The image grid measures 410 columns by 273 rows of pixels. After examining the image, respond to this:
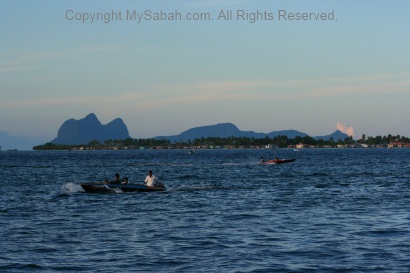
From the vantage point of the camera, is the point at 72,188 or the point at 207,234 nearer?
the point at 207,234

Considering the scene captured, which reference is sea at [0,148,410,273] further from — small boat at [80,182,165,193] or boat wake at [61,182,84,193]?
boat wake at [61,182,84,193]

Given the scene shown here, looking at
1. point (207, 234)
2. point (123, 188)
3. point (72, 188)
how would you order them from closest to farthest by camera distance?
point (207, 234) < point (123, 188) < point (72, 188)

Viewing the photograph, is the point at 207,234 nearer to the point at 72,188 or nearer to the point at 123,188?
the point at 123,188

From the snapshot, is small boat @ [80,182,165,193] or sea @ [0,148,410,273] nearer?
sea @ [0,148,410,273]

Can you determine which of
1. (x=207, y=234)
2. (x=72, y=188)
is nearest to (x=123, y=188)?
(x=72, y=188)

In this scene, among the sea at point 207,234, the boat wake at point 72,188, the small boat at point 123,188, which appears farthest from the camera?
the boat wake at point 72,188

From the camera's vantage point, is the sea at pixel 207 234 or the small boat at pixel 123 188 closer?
the sea at pixel 207 234

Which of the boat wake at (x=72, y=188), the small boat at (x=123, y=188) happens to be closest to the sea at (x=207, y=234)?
the small boat at (x=123, y=188)

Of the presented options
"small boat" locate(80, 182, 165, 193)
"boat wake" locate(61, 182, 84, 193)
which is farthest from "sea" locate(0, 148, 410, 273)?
"boat wake" locate(61, 182, 84, 193)

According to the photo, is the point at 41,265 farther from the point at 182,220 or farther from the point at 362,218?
the point at 362,218

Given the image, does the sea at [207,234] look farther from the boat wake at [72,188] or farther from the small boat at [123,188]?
the boat wake at [72,188]

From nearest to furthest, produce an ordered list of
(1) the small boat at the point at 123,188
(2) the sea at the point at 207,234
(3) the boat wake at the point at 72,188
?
(2) the sea at the point at 207,234, (1) the small boat at the point at 123,188, (3) the boat wake at the point at 72,188

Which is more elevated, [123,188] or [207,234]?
[123,188]

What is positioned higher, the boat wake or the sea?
the boat wake
